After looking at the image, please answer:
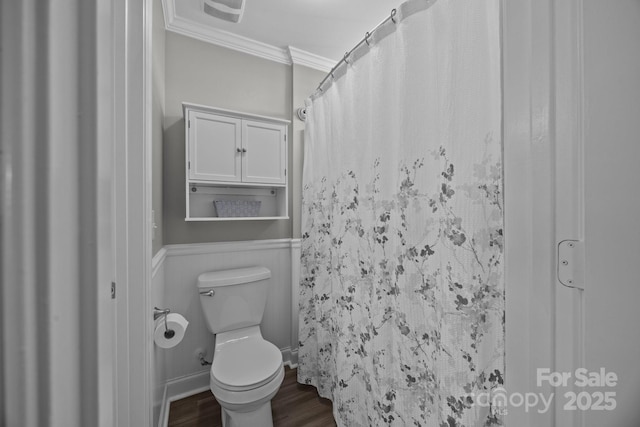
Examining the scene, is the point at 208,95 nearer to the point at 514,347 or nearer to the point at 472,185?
the point at 472,185

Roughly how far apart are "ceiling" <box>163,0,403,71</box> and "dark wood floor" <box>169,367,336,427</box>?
7.66 ft

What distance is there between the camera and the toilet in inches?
48.7

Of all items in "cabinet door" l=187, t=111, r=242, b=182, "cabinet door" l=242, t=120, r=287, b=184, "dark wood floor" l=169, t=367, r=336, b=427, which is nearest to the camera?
"dark wood floor" l=169, t=367, r=336, b=427

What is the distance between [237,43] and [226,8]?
1.57 ft

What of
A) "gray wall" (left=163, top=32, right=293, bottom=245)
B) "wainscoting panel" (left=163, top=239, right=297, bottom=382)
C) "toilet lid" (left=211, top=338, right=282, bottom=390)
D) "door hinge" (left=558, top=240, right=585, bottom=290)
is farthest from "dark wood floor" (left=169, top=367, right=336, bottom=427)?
"door hinge" (left=558, top=240, right=585, bottom=290)

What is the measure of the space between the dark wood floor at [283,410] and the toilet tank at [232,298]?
456mm

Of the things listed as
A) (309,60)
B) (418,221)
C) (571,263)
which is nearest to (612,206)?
(571,263)

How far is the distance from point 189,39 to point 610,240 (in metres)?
2.22

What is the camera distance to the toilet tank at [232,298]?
5.38 feet

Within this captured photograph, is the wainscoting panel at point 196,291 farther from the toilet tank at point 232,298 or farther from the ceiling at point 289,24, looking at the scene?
the ceiling at point 289,24

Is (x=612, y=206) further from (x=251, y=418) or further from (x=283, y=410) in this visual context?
(x=283, y=410)

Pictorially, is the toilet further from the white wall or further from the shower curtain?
the shower curtain

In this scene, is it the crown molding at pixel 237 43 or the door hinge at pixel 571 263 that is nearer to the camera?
the door hinge at pixel 571 263

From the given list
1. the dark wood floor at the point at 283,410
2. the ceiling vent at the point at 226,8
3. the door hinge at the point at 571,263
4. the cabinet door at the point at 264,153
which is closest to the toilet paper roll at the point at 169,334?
the dark wood floor at the point at 283,410
